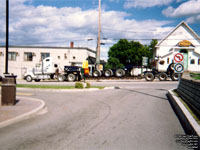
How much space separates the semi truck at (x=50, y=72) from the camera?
2856 cm

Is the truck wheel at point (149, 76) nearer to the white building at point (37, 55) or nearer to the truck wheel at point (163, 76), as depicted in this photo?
the truck wheel at point (163, 76)

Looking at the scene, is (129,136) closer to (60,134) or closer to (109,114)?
(60,134)

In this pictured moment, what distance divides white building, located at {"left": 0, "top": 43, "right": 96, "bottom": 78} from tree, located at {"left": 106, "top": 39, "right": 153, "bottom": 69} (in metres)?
22.0

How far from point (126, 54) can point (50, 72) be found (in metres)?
39.2

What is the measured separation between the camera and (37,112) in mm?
8383

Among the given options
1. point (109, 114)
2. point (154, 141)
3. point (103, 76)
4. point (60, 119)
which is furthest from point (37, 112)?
point (103, 76)

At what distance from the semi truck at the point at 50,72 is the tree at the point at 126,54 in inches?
1410

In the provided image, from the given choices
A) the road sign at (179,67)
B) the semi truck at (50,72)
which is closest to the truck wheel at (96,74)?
the semi truck at (50,72)

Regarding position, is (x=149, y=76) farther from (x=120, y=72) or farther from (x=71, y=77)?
(x=71, y=77)

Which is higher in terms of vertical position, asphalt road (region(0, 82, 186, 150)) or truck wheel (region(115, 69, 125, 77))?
truck wheel (region(115, 69, 125, 77))

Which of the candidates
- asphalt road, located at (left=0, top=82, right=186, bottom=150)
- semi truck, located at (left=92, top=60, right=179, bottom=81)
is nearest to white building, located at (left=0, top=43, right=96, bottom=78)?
semi truck, located at (left=92, top=60, right=179, bottom=81)

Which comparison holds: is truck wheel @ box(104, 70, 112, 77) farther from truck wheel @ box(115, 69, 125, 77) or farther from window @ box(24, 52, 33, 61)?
window @ box(24, 52, 33, 61)

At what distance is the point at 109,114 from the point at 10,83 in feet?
15.1

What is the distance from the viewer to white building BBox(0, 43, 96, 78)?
43656 millimetres
